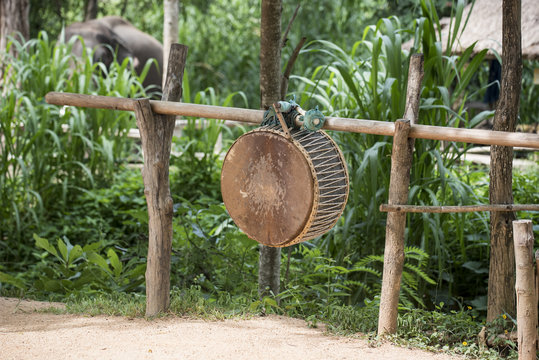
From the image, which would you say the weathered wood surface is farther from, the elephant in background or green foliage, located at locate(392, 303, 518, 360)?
the elephant in background

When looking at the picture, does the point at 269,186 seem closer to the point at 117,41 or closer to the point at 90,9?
the point at 117,41

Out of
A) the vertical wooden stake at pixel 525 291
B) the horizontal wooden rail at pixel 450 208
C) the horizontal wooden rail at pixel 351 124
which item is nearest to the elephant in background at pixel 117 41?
the horizontal wooden rail at pixel 351 124

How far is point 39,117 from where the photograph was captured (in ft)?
17.0

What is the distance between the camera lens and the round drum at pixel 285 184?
2.64m

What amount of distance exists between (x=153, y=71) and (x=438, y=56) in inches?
302

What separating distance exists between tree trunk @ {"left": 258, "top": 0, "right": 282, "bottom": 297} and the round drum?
75cm

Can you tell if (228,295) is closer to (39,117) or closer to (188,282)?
(188,282)

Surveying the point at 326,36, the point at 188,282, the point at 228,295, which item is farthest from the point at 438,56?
the point at 326,36

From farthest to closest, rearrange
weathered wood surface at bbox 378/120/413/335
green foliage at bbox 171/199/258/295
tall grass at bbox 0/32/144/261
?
tall grass at bbox 0/32/144/261 → green foliage at bbox 171/199/258/295 → weathered wood surface at bbox 378/120/413/335

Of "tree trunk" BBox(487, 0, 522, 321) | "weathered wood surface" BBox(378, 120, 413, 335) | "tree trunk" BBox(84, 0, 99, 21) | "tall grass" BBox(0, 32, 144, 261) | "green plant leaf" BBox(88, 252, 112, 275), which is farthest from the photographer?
"tree trunk" BBox(84, 0, 99, 21)

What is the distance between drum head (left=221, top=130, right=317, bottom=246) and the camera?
265 centimetres

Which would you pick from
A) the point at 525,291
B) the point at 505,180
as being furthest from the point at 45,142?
the point at 525,291

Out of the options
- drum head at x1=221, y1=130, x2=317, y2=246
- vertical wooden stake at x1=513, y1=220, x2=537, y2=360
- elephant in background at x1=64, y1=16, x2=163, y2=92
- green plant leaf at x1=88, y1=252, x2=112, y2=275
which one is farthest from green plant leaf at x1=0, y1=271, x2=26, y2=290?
elephant in background at x1=64, y1=16, x2=163, y2=92

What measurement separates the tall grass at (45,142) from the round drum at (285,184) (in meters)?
2.74
